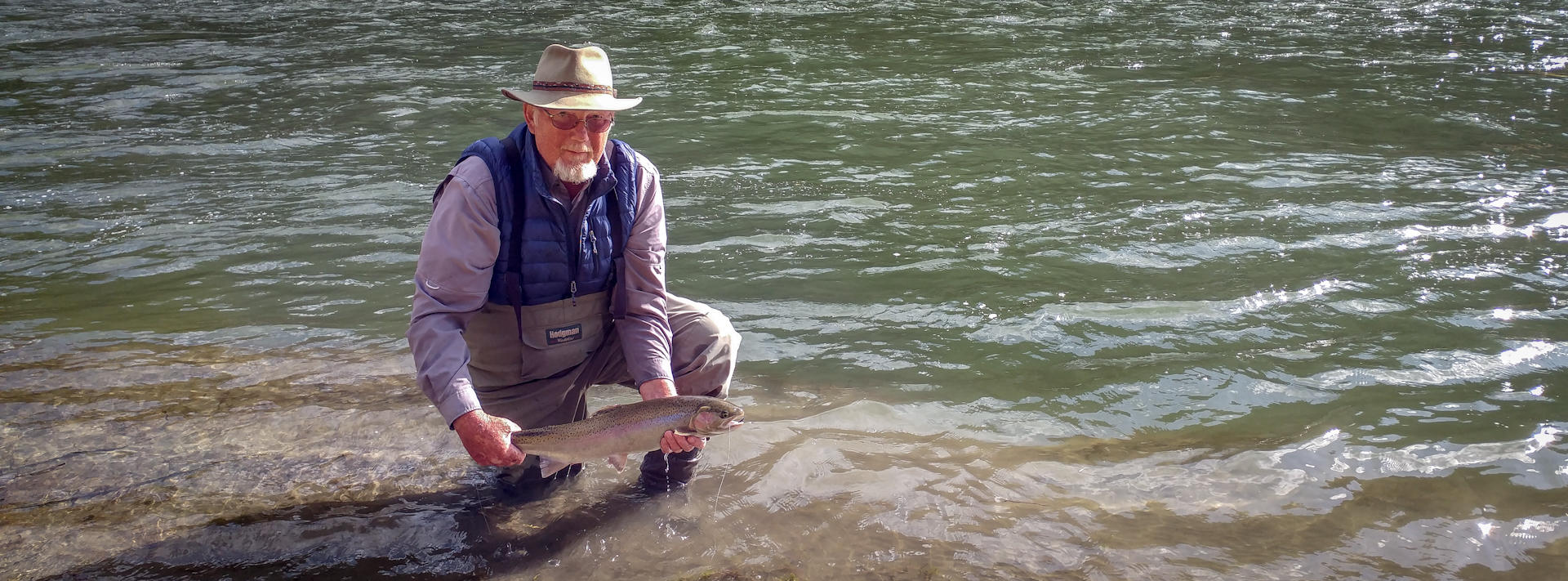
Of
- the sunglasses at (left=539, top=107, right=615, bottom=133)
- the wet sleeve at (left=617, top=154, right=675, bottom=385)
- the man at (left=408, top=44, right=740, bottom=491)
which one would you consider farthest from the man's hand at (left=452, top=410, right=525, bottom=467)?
the sunglasses at (left=539, top=107, right=615, bottom=133)

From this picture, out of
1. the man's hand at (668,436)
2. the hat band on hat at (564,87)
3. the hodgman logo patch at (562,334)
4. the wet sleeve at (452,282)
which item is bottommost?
the man's hand at (668,436)

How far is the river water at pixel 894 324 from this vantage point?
4.83 metres

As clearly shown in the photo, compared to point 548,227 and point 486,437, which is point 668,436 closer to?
point 486,437

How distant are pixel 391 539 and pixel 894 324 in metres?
3.48

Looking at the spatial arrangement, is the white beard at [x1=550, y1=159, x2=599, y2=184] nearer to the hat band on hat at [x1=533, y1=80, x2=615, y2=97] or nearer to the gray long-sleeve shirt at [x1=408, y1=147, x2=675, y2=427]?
the gray long-sleeve shirt at [x1=408, y1=147, x2=675, y2=427]

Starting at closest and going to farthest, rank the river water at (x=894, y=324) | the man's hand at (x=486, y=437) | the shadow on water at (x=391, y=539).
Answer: the man's hand at (x=486, y=437), the shadow on water at (x=391, y=539), the river water at (x=894, y=324)

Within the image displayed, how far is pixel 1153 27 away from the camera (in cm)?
1838

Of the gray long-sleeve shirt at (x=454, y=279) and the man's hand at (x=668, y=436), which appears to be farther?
the man's hand at (x=668, y=436)

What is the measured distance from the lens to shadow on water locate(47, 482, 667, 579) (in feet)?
14.8

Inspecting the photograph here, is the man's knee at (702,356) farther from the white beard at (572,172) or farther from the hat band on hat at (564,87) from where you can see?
the hat band on hat at (564,87)

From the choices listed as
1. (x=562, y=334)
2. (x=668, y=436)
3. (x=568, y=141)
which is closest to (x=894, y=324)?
(x=562, y=334)

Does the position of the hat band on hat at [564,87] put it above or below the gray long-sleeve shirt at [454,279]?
above

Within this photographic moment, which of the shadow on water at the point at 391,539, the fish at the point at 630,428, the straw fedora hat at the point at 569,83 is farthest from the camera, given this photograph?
the shadow on water at the point at 391,539

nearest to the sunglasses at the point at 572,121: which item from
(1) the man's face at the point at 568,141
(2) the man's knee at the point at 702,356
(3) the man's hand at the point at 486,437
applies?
(1) the man's face at the point at 568,141
